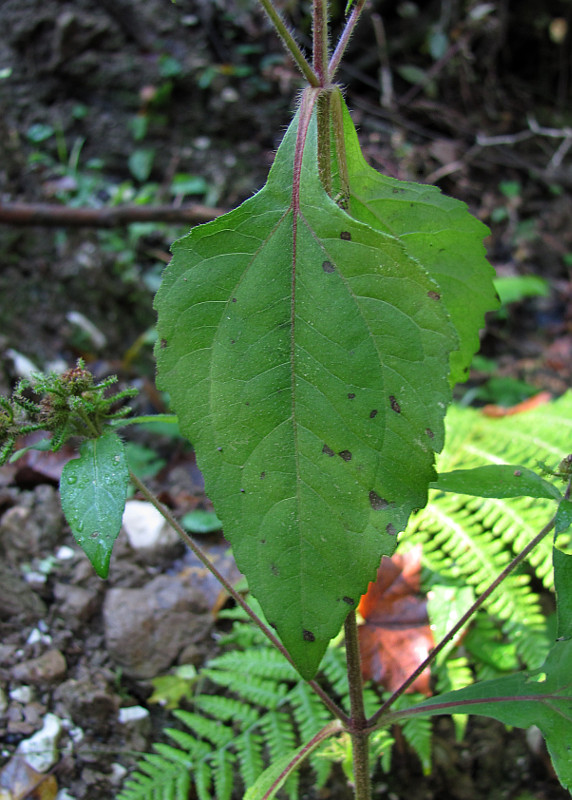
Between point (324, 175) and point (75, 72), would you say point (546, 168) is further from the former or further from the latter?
point (324, 175)

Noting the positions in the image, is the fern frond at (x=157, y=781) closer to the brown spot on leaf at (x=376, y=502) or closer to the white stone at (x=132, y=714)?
the white stone at (x=132, y=714)

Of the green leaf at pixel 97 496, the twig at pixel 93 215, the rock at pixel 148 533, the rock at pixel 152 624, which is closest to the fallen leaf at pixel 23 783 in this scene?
the rock at pixel 152 624

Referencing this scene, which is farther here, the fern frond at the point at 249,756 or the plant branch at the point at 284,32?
the fern frond at the point at 249,756

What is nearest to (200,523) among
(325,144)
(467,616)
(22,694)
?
(22,694)

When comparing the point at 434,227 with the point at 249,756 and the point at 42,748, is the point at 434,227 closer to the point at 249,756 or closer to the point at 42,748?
the point at 249,756

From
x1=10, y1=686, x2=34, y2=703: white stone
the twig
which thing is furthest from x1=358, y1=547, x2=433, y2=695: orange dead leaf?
the twig

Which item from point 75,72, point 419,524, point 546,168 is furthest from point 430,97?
point 419,524
